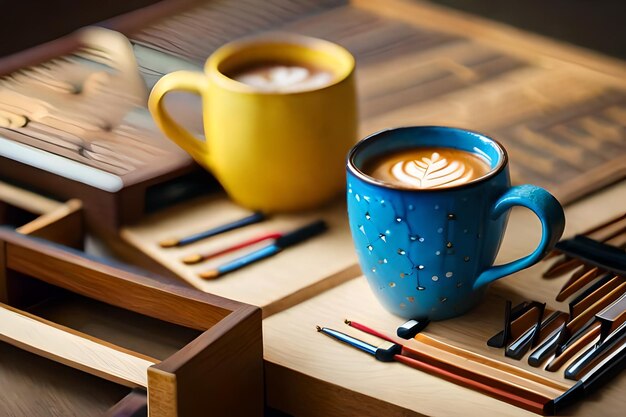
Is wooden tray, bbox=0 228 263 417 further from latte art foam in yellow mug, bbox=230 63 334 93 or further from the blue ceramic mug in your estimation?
latte art foam in yellow mug, bbox=230 63 334 93

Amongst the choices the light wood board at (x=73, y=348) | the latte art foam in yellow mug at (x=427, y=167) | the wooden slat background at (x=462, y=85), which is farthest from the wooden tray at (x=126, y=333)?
the wooden slat background at (x=462, y=85)

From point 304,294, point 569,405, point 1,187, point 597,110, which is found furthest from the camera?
point 597,110

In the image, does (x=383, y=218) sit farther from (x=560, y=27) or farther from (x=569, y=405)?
Answer: (x=560, y=27)

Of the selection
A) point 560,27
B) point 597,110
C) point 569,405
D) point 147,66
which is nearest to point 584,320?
point 569,405

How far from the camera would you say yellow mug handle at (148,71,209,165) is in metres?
0.77

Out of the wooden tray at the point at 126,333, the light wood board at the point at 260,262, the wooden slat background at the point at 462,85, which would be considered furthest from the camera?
the wooden slat background at the point at 462,85

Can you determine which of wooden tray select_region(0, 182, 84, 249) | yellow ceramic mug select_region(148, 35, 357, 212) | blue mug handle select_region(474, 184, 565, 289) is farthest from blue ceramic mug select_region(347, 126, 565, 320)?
wooden tray select_region(0, 182, 84, 249)

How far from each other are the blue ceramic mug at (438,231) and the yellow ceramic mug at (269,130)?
10 cm

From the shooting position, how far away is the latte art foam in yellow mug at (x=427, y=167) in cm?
63

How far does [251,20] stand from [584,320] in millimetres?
475

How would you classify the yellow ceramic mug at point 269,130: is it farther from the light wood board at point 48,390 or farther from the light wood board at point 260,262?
the light wood board at point 48,390

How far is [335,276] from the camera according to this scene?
27.4 inches

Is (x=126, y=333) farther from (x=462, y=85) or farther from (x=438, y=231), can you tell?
(x=462, y=85)

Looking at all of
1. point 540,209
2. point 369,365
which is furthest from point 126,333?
point 540,209
